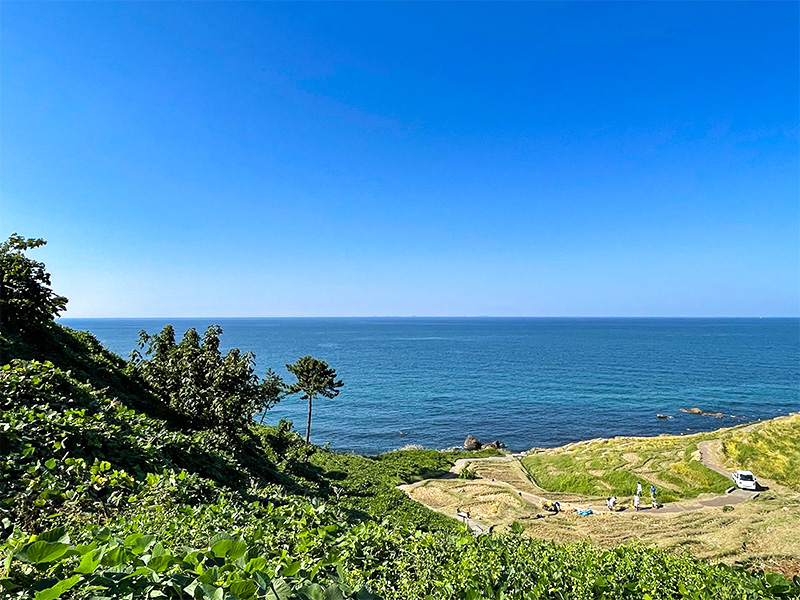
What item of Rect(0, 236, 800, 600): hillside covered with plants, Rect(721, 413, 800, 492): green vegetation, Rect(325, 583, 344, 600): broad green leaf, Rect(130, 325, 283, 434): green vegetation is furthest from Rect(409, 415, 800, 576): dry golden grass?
Rect(130, 325, 283, 434): green vegetation

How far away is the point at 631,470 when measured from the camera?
105 ft

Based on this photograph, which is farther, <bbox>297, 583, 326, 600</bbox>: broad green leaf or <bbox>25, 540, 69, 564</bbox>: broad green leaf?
<bbox>297, 583, 326, 600</bbox>: broad green leaf

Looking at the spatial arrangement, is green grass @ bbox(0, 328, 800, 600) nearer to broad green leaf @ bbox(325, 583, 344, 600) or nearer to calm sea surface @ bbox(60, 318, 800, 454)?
broad green leaf @ bbox(325, 583, 344, 600)

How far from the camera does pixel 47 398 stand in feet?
21.0

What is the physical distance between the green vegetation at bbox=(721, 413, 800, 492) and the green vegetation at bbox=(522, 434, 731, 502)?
271 cm

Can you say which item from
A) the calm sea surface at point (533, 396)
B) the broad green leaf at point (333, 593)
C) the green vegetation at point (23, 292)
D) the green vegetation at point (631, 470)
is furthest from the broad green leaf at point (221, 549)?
the calm sea surface at point (533, 396)

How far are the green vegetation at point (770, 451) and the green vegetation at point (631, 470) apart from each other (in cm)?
271

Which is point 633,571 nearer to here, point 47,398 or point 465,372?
point 47,398

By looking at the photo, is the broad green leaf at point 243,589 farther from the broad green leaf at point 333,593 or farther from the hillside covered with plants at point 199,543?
the broad green leaf at point 333,593

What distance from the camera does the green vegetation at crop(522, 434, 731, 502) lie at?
95.7 feet

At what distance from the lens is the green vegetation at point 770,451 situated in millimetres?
28531

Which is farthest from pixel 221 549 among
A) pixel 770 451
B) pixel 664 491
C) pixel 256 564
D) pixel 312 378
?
pixel 770 451

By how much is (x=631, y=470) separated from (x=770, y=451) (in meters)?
10.3

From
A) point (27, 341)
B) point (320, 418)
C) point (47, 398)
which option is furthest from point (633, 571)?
point (320, 418)
